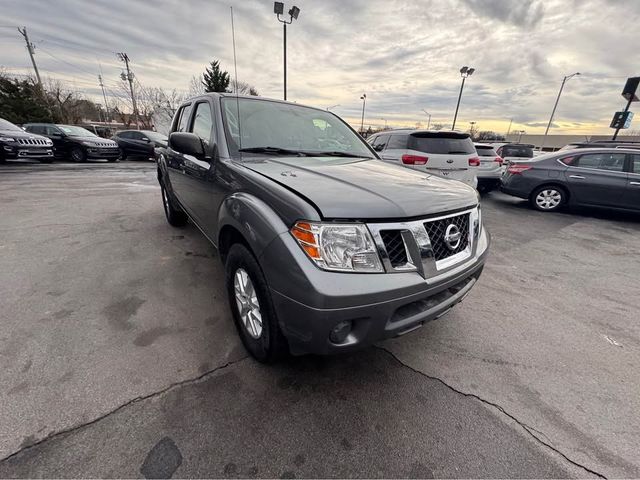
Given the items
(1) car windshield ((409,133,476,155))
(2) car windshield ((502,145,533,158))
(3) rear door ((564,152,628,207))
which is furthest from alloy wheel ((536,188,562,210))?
(2) car windshield ((502,145,533,158))

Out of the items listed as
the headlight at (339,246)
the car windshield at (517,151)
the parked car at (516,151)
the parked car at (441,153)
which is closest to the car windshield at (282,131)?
the headlight at (339,246)

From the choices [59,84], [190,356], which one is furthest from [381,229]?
[59,84]

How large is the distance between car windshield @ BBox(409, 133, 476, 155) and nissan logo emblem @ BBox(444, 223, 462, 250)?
4908mm

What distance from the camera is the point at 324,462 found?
147cm

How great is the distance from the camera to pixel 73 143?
41.2 feet

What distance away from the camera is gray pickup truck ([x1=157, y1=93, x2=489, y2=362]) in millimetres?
1464

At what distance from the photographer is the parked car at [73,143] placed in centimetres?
1252

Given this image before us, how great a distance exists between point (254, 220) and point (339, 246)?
0.56 meters

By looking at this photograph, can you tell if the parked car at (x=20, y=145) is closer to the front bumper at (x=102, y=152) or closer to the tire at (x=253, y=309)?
the front bumper at (x=102, y=152)

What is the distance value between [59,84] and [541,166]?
5101cm

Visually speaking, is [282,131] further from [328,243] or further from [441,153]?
[441,153]

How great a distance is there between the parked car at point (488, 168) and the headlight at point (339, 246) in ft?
26.0

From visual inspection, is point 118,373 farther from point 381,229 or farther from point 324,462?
point 381,229

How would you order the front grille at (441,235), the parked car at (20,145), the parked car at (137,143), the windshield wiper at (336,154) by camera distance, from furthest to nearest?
the parked car at (137,143), the parked car at (20,145), the windshield wiper at (336,154), the front grille at (441,235)
